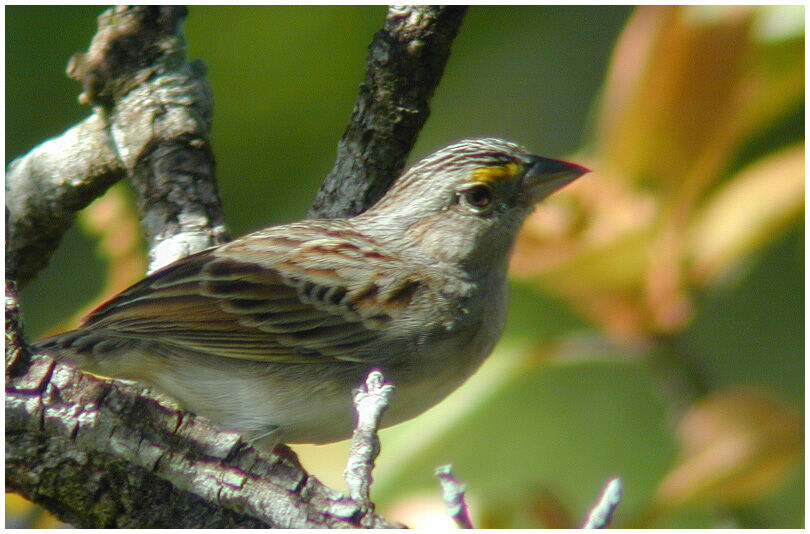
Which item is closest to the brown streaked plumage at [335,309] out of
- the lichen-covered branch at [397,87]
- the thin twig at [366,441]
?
the lichen-covered branch at [397,87]

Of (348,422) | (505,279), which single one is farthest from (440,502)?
(505,279)

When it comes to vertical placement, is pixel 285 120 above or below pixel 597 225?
above

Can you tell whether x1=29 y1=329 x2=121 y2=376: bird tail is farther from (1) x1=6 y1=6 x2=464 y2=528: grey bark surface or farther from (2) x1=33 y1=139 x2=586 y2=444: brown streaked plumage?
(1) x1=6 y1=6 x2=464 y2=528: grey bark surface

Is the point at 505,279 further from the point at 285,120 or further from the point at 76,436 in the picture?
the point at 285,120

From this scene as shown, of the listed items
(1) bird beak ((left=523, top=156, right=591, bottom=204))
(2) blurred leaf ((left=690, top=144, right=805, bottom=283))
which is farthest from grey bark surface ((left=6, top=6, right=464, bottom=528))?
(2) blurred leaf ((left=690, top=144, right=805, bottom=283))

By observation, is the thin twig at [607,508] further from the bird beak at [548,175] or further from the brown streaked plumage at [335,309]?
the bird beak at [548,175]

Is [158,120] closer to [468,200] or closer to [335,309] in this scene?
[335,309]
